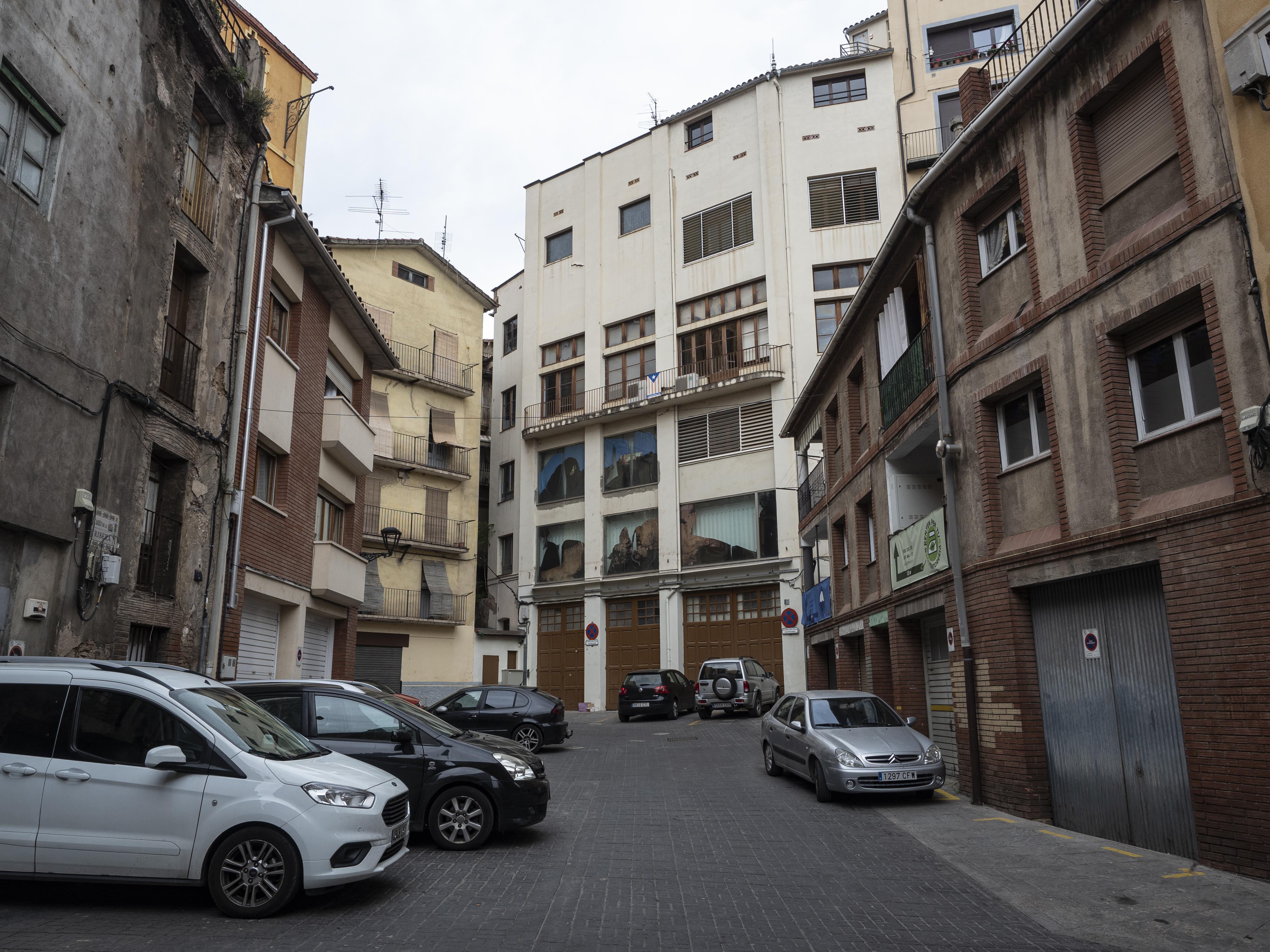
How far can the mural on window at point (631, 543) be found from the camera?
120 ft

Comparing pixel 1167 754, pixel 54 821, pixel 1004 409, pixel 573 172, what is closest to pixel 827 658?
pixel 1004 409

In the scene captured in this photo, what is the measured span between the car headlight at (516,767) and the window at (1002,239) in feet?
29.8

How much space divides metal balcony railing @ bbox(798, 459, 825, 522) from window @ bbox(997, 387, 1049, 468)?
11.6 meters

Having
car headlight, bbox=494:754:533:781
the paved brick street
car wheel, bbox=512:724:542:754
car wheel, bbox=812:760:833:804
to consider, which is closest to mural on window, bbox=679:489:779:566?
car wheel, bbox=512:724:542:754

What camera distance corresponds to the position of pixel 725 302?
A: 1433 inches

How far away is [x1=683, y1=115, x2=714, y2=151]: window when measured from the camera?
3825 centimetres

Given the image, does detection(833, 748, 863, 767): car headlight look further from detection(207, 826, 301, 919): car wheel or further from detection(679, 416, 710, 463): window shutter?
detection(679, 416, 710, 463): window shutter

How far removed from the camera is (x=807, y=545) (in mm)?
29953

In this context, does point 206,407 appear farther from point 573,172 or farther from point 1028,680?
point 573,172

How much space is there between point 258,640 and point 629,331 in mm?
24033

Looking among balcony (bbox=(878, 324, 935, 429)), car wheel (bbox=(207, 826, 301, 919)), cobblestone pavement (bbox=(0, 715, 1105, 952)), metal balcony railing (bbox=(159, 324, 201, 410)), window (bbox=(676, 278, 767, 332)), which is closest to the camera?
cobblestone pavement (bbox=(0, 715, 1105, 952))

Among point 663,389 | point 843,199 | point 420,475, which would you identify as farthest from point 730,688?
point 843,199

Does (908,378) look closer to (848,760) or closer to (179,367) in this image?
(848,760)

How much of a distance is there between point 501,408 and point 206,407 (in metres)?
31.0
